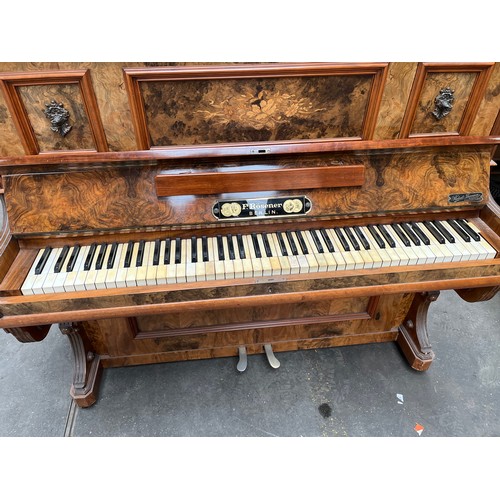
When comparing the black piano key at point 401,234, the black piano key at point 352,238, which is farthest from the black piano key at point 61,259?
the black piano key at point 401,234

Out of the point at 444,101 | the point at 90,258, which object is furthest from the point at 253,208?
the point at 444,101

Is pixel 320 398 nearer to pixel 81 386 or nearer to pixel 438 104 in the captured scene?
pixel 81 386

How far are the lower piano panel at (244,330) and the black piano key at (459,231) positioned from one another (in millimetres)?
606

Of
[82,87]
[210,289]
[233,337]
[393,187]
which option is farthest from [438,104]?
[233,337]

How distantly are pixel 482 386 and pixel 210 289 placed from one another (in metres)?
1.93

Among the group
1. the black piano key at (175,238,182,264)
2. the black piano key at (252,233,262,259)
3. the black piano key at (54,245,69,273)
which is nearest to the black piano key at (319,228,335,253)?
the black piano key at (252,233,262,259)

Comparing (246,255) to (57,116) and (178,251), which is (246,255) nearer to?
(178,251)

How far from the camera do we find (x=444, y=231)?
5.43 feet

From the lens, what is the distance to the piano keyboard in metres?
1.42

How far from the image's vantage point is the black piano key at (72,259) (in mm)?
1434

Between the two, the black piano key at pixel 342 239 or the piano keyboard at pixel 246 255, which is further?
the black piano key at pixel 342 239

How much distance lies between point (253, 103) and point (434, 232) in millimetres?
1051

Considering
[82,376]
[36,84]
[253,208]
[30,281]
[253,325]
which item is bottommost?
[82,376]

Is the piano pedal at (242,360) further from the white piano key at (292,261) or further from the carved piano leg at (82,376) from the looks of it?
the white piano key at (292,261)
